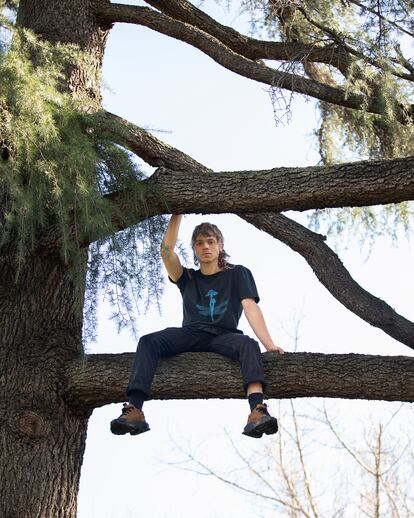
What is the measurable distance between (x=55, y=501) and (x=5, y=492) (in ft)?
0.89

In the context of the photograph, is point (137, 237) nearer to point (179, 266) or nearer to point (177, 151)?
point (179, 266)

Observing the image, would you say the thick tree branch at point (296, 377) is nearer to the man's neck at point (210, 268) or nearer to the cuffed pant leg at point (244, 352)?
the cuffed pant leg at point (244, 352)

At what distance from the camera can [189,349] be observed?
4688mm

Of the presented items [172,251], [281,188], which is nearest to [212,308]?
[172,251]

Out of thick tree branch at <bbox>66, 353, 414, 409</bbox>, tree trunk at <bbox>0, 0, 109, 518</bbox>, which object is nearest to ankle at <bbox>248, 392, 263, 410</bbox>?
thick tree branch at <bbox>66, 353, 414, 409</bbox>

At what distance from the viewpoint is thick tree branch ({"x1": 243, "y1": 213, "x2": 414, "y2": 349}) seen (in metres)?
5.19

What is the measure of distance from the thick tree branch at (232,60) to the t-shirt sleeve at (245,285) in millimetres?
1258

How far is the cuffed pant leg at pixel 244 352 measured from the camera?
4.32 m

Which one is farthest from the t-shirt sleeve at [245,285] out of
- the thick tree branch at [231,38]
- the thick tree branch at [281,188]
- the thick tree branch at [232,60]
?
the thick tree branch at [231,38]

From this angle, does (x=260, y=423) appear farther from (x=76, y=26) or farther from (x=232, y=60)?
(x=76, y=26)

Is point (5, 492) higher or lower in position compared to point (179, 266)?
lower

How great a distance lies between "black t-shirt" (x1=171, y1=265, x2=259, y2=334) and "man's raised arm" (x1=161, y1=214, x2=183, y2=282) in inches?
1.8

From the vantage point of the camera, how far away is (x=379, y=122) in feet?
21.3

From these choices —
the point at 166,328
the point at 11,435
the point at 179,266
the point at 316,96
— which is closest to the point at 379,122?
the point at 316,96
